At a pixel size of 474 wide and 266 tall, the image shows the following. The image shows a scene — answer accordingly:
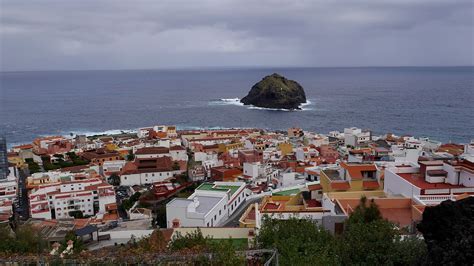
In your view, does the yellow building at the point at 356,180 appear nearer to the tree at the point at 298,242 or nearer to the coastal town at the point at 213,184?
the coastal town at the point at 213,184

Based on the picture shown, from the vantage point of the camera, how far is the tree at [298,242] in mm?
9414

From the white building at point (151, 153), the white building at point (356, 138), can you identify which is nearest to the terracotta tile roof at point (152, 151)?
the white building at point (151, 153)

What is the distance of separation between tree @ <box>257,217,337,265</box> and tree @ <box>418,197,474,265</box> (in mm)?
2198

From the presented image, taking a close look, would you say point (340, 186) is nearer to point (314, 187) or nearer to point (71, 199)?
point (314, 187)

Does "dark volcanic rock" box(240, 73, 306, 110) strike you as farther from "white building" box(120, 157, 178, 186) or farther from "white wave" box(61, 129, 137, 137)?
"white building" box(120, 157, 178, 186)

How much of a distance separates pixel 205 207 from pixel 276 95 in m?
77.1

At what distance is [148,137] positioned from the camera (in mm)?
57625

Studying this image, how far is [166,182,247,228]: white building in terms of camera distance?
1956 centimetres

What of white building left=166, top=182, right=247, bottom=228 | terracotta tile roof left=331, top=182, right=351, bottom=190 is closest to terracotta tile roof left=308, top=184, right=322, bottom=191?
terracotta tile roof left=331, top=182, right=351, bottom=190

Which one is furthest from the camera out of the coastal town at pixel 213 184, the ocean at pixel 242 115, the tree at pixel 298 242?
the ocean at pixel 242 115

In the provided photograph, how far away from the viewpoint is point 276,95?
96250mm

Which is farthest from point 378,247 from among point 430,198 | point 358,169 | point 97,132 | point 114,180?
point 97,132

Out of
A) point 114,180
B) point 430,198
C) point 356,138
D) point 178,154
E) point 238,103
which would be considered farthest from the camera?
point 238,103

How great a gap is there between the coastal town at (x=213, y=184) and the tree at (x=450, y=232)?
1.95 m
